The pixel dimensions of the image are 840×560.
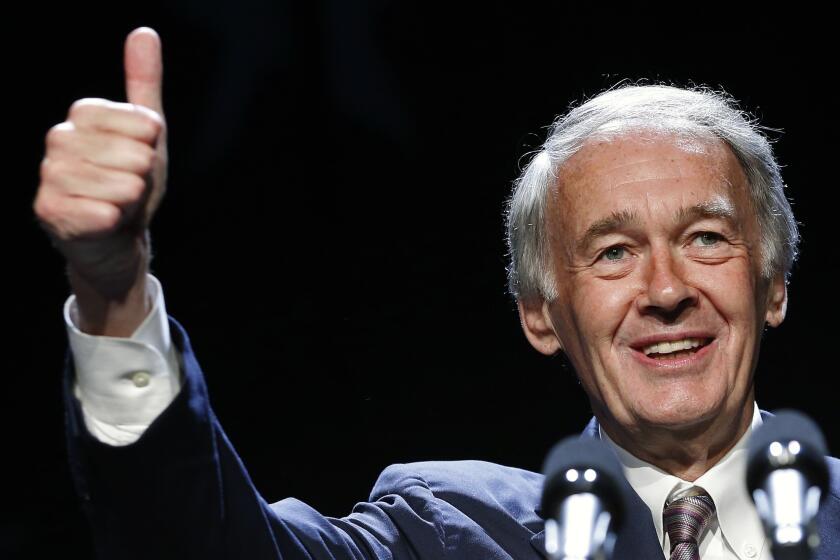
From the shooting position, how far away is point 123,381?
52.0 inches

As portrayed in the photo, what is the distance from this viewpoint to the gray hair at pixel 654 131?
7.14 ft

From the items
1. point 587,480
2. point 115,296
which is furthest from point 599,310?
point 115,296

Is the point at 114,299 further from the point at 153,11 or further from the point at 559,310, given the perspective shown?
the point at 153,11

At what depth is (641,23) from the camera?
2930 millimetres

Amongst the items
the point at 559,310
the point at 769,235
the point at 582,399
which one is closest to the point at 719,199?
the point at 769,235

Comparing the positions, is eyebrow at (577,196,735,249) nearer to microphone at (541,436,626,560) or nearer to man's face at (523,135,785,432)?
man's face at (523,135,785,432)

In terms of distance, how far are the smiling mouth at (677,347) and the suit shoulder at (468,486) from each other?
1.10ft

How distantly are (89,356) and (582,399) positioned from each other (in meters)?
1.82

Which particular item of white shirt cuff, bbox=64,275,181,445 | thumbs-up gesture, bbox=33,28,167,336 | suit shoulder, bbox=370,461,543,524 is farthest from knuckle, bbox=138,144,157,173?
suit shoulder, bbox=370,461,543,524

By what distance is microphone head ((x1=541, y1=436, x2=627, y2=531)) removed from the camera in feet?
3.73

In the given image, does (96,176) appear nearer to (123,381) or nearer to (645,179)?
(123,381)

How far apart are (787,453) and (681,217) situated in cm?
96

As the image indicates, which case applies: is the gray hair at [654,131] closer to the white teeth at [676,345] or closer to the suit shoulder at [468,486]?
the white teeth at [676,345]

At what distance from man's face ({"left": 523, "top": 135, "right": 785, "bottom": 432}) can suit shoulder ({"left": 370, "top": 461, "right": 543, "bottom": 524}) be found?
22 cm
